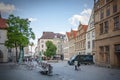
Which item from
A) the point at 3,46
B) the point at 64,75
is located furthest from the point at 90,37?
the point at 64,75

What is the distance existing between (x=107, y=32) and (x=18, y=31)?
1917cm

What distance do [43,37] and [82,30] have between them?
55.6 meters

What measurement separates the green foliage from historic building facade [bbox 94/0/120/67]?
584 inches

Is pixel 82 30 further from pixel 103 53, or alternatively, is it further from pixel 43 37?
pixel 43 37

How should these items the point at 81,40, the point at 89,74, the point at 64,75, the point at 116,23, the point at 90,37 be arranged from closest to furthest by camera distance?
1. the point at 64,75
2. the point at 89,74
3. the point at 116,23
4. the point at 90,37
5. the point at 81,40

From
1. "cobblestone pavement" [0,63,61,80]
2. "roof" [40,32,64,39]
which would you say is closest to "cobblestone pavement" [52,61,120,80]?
"cobblestone pavement" [0,63,61,80]

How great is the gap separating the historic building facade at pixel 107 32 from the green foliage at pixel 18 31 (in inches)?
584

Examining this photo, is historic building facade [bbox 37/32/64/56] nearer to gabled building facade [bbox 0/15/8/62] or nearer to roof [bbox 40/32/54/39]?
roof [bbox 40/32/54/39]

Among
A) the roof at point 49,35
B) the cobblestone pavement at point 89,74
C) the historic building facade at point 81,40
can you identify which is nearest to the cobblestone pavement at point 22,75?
the cobblestone pavement at point 89,74

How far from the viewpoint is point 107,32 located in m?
35.9

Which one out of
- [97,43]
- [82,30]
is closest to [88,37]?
[82,30]

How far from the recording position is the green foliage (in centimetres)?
4512

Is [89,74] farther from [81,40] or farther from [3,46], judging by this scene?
[81,40]

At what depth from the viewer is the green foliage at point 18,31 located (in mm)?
45125
